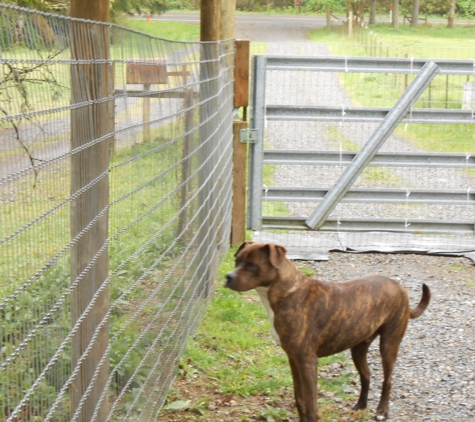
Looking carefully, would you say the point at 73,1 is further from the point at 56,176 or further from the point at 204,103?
the point at 204,103

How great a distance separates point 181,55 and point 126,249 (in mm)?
1686

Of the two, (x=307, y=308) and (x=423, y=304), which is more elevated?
(x=307, y=308)

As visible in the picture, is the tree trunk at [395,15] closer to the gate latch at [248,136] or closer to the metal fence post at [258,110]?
the metal fence post at [258,110]

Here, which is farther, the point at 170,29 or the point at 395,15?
the point at 395,15

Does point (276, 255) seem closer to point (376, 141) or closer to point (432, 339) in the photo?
point (432, 339)

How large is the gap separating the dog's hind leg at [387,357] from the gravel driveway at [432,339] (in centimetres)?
12

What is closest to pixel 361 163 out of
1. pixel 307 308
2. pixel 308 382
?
pixel 307 308

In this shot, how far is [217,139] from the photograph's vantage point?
6.77 meters

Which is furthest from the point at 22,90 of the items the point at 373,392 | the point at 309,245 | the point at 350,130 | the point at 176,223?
the point at 350,130

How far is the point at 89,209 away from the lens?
2.80m

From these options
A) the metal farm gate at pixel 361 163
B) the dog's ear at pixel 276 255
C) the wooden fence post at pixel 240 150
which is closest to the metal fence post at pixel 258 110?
the metal farm gate at pixel 361 163

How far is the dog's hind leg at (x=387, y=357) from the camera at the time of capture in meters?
4.99

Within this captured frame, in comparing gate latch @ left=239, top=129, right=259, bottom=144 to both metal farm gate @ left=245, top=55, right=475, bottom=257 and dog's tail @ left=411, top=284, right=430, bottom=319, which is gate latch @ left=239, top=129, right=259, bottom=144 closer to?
metal farm gate @ left=245, top=55, right=475, bottom=257

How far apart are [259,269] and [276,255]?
0.43 ft
